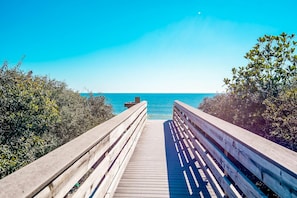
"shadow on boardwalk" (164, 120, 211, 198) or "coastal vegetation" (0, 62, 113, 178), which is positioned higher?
"coastal vegetation" (0, 62, 113, 178)

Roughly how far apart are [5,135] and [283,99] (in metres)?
6.54

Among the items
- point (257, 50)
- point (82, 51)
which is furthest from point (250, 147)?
point (82, 51)

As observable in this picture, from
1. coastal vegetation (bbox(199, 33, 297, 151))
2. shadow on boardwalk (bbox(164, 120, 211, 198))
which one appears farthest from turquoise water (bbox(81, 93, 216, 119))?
shadow on boardwalk (bbox(164, 120, 211, 198))

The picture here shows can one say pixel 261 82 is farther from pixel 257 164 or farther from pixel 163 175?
pixel 257 164

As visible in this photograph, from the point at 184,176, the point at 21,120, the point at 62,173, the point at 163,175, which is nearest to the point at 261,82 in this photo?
the point at 184,176

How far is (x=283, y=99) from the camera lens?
14.4 ft

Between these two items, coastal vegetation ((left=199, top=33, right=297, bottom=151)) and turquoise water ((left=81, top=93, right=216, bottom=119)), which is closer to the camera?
coastal vegetation ((left=199, top=33, right=297, bottom=151))

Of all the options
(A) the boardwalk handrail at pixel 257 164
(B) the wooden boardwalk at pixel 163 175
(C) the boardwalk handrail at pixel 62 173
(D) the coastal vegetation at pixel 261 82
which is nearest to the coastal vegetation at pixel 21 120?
(B) the wooden boardwalk at pixel 163 175

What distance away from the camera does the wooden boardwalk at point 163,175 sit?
2406 mm

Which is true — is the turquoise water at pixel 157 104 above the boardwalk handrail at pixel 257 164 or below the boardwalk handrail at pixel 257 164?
below

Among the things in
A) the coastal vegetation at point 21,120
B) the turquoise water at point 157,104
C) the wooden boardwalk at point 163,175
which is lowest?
the turquoise water at point 157,104

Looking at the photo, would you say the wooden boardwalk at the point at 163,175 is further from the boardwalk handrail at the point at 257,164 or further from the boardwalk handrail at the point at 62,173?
the boardwalk handrail at the point at 62,173

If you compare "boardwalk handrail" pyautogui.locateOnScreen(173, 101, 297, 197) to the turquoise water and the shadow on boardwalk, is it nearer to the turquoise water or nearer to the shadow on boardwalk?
the shadow on boardwalk

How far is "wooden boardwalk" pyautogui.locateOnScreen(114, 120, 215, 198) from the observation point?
94.7 inches
